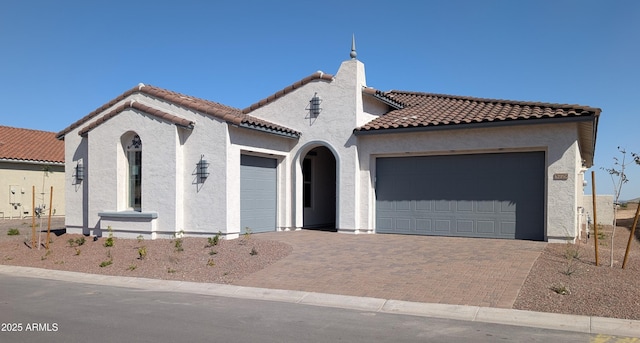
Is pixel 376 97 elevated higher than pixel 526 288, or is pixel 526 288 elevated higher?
pixel 376 97

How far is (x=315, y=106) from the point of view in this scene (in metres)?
17.7

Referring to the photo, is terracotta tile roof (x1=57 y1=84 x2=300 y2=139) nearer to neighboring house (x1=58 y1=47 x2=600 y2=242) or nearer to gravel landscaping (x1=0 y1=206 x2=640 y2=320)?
neighboring house (x1=58 y1=47 x2=600 y2=242)

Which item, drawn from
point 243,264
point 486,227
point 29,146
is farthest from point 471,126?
point 29,146

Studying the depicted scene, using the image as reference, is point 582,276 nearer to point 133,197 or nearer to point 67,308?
point 67,308

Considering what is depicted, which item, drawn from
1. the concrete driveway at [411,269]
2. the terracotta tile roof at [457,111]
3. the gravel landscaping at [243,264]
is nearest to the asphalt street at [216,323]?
the concrete driveway at [411,269]

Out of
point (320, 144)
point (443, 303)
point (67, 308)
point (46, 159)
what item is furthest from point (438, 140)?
point (46, 159)

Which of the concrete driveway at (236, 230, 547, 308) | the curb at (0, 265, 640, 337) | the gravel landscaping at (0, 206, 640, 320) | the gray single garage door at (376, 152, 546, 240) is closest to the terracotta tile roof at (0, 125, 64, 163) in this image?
the gravel landscaping at (0, 206, 640, 320)

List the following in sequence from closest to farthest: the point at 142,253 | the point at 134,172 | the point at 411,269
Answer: the point at 411,269 < the point at 142,253 < the point at 134,172

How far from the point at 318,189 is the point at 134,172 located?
259 inches

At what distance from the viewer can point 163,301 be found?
9.11 m

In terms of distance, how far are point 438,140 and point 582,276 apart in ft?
22.4

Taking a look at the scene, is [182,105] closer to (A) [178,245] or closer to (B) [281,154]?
(B) [281,154]

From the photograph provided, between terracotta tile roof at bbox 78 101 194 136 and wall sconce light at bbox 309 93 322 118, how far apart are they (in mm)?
4228

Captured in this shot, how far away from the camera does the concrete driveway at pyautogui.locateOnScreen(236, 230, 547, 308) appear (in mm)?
9250
